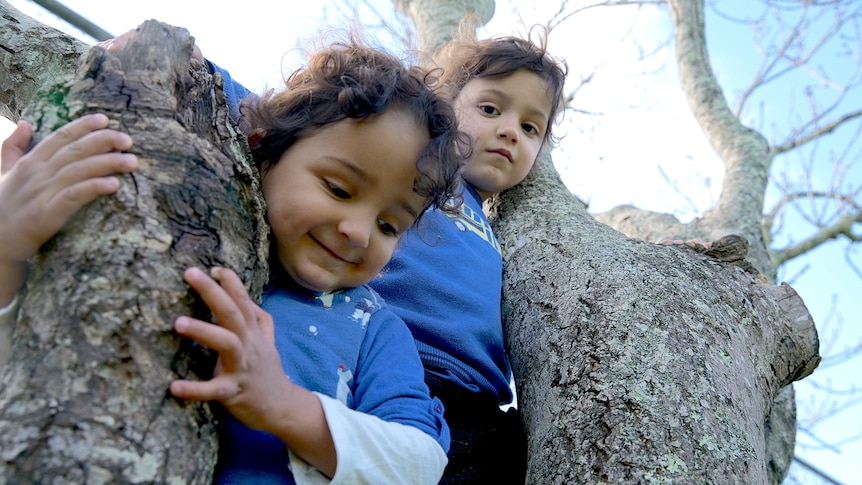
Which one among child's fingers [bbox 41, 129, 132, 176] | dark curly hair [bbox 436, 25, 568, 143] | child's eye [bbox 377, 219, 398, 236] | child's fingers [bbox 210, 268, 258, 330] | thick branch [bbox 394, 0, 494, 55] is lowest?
child's fingers [bbox 210, 268, 258, 330]

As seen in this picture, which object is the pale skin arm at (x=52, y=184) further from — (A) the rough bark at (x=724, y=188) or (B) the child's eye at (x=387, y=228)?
(A) the rough bark at (x=724, y=188)

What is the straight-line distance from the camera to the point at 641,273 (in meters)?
1.69

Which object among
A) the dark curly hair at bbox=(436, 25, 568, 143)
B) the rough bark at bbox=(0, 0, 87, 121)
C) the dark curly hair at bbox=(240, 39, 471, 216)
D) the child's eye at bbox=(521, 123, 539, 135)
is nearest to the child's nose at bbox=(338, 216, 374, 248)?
the dark curly hair at bbox=(240, 39, 471, 216)

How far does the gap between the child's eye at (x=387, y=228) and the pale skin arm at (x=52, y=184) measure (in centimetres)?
58

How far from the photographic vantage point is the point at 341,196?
1.33 m

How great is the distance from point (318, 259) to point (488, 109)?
1.47 meters

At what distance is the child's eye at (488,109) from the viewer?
262 centimetres

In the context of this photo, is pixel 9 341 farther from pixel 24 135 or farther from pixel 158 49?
pixel 158 49

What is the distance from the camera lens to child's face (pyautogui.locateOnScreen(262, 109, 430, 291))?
4.30 ft

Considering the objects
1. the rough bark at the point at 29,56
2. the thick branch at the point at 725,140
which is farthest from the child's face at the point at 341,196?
the thick branch at the point at 725,140

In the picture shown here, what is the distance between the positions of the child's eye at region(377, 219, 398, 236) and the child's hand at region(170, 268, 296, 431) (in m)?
0.47

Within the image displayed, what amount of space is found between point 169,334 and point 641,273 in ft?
4.00

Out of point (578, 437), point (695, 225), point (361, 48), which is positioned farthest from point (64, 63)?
point (695, 225)

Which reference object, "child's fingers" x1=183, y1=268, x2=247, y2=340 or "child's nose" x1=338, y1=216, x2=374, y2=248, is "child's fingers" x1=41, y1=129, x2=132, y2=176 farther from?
"child's nose" x1=338, y1=216, x2=374, y2=248
